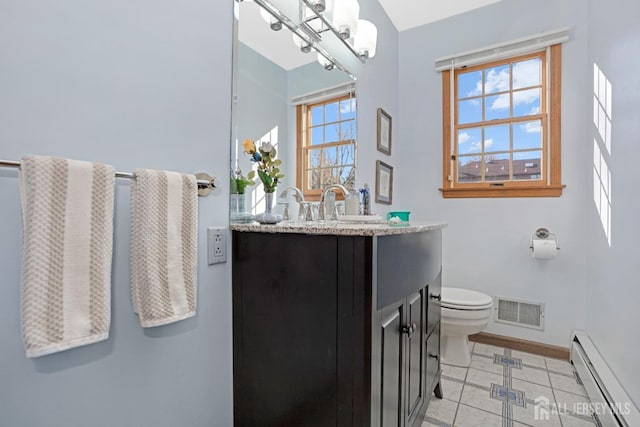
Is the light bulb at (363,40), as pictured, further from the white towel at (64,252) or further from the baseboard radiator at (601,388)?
the baseboard radiator at (601,388)

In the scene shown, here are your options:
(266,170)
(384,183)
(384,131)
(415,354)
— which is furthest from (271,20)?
(415,354)

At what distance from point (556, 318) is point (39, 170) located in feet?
9.46

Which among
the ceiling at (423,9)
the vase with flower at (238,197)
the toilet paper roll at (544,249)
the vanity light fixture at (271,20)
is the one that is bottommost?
the toilet paper roll at (544,249)

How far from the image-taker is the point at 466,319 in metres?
1.90

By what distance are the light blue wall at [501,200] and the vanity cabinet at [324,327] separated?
1.47 metres

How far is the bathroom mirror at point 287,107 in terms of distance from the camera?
1.23 meters

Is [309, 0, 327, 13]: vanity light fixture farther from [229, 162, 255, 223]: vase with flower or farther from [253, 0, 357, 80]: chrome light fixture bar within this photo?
[229, 162, 255, 223]: vase with flower

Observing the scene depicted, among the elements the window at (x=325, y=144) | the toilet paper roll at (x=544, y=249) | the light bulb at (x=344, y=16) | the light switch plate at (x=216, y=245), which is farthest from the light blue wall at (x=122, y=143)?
the toilet paper roll at (x=544, y=249)

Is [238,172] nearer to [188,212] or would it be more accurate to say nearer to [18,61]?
[188,212]

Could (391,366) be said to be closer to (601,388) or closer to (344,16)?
(601,388)

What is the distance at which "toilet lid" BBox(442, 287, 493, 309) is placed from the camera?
6.27 feet

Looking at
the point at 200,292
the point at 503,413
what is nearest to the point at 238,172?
the point at 200,292

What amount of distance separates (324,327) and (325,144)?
1.15m

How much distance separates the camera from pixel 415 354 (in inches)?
50.6
